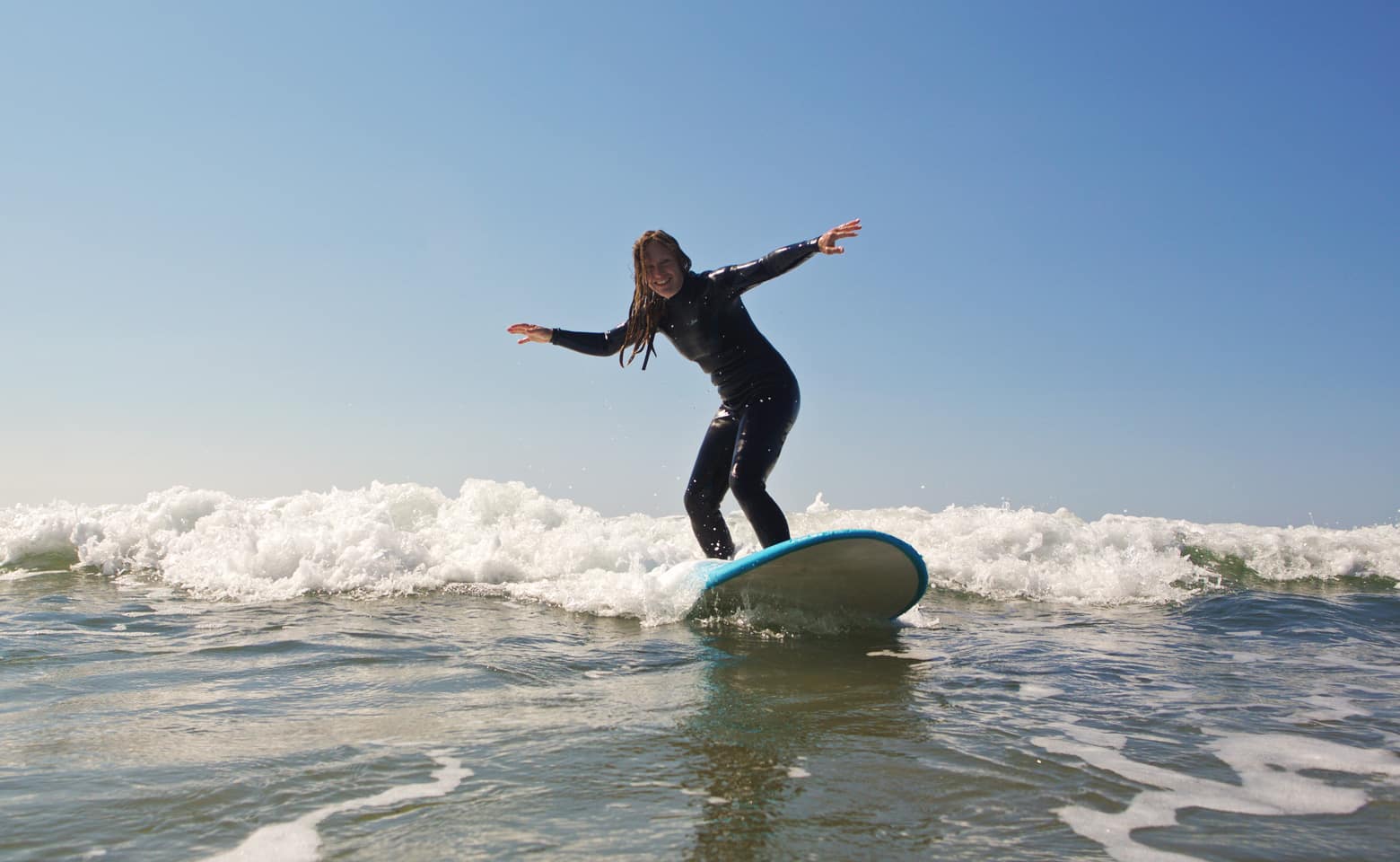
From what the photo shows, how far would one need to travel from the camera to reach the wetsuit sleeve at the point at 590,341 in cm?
562

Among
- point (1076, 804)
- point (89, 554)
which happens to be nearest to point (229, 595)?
point (89, 554)

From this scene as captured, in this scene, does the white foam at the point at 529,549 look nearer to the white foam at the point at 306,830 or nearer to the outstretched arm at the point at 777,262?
the outstretched arm at the point at 777,262

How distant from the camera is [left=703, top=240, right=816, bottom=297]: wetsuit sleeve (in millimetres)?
4867

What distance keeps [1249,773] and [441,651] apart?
3.47m

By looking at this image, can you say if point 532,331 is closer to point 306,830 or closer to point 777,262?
point 777,262

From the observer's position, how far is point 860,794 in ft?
7.10

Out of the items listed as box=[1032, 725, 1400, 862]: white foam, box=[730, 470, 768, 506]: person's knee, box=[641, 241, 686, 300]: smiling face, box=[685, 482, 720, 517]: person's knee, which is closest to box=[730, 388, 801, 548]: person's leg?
box=[730, 470, 768, 506]: person's knee

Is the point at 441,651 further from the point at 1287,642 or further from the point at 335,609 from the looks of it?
the point at 1287,642

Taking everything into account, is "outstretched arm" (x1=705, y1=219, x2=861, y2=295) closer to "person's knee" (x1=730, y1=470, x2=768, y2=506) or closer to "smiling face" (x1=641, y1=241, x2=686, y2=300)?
"smiling face" (x1=641, y1=241, x2=686, y2=300)

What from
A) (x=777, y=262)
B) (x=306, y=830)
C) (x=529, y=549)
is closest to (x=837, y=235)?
(x=777, y=262)

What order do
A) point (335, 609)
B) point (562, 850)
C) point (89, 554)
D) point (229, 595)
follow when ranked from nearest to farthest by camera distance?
point (562, 850), point (335, 609), point (229, 595), point (89, 554)

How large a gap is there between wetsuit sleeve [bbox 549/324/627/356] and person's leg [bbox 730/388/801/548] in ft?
3.41

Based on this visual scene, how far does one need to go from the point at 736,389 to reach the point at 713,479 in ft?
2.02

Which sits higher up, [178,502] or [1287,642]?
[178,502]
